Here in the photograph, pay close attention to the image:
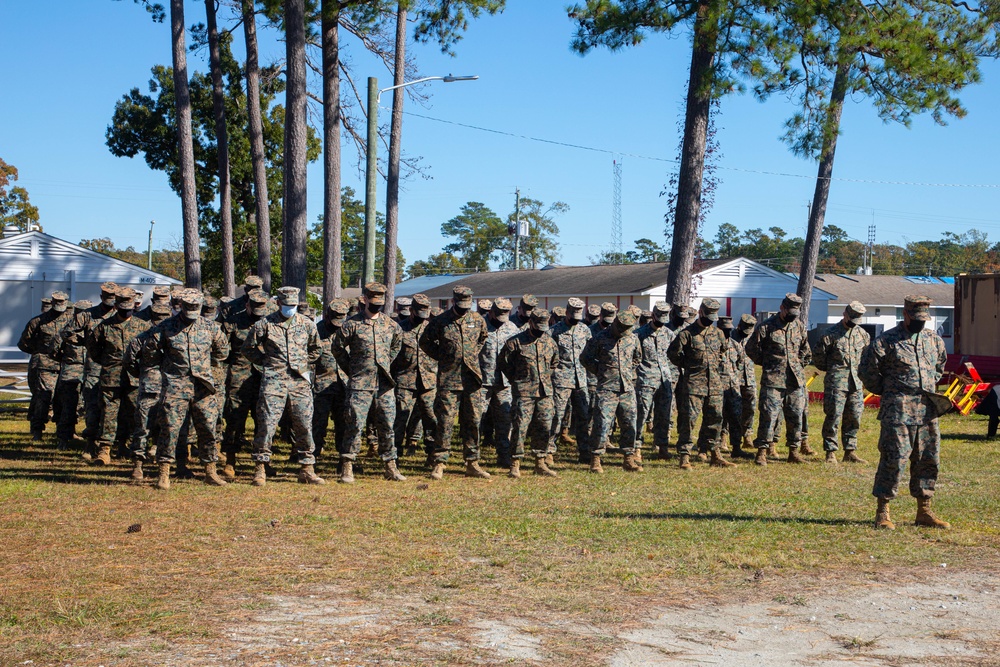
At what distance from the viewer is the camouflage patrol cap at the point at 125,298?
1282cm

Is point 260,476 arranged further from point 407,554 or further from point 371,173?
point 371,173

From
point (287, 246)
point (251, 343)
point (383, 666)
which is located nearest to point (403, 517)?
point (251, 343)

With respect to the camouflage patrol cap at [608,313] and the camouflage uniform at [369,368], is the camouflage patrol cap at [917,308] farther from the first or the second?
the camouflage uniform at [369,368]

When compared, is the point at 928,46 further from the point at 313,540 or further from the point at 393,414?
the point at 313,540

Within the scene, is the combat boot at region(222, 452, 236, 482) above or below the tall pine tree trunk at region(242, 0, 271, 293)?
below

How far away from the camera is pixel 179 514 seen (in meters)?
10.0

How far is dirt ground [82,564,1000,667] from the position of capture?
19.7 ft

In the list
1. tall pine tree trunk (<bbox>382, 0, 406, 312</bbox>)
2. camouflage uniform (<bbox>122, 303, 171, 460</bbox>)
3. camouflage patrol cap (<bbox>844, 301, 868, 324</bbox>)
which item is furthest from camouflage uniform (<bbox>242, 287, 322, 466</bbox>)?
tall pine tree trunk (<bbox>382, 0, 406, 312</bbox>)

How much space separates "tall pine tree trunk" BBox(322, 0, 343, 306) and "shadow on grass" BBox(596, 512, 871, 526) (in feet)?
33.0

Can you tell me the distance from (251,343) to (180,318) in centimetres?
82

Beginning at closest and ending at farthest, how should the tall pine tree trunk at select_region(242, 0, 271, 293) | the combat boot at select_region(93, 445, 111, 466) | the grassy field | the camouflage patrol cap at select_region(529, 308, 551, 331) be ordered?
the grassy field < the camouflage patrol cap at select_region(529, 308, 551, 331) < the combat boot at select_region(93, 445, 111, 466) < the tall pine tree trunk at select_region(242, 0, 271, 293)

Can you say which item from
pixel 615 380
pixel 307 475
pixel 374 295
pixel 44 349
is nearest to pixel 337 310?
pixel 374 295

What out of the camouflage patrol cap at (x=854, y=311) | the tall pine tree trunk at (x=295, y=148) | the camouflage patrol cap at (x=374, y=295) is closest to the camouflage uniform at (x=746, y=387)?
the camouflage patrol cap at (x=854, y=311)

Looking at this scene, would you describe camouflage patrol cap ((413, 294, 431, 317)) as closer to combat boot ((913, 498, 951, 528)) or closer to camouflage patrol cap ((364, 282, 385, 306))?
camouflage patrol cap ((364, 282, 385, 306))
